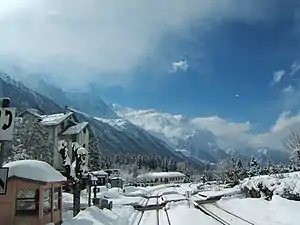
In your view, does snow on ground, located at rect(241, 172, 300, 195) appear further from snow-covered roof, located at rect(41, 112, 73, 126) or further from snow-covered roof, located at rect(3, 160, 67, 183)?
snow-covered roof, located at rect(41, 112, 73, 126)

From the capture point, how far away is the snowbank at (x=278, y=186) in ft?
89.7

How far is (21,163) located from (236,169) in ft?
199

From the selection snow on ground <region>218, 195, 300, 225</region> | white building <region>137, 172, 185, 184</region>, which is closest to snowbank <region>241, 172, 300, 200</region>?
snow on ground <region>218, 195, 300, 225</region>

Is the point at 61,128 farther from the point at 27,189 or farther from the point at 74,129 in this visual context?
the point at 27,189

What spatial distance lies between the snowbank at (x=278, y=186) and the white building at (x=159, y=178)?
74.3 meters

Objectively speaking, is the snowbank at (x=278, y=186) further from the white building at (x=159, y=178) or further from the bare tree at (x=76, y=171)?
the white building at (x=159, y=178)

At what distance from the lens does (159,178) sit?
131m

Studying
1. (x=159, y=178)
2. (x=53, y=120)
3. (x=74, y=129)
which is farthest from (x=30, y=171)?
(x=159, y=178)

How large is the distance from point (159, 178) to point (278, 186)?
103176 millimetres

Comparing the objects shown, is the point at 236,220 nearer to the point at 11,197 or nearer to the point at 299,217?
the point at 299,217

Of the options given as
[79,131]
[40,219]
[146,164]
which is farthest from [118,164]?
[40,219]

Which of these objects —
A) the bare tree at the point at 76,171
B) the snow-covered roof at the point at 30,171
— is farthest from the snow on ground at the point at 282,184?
the snow-covered roof at the point at 30,171

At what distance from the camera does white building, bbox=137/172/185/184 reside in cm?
11254

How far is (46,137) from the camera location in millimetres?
50219
